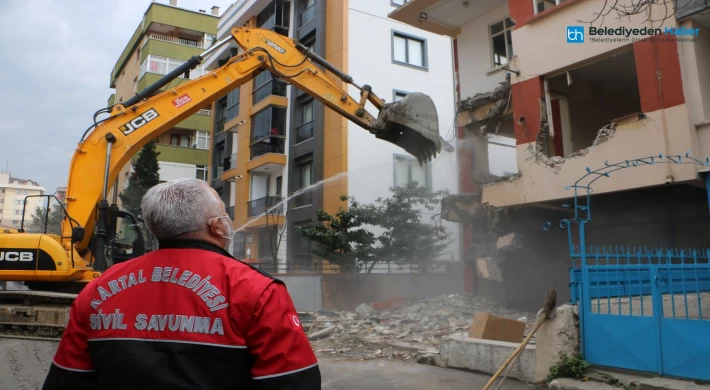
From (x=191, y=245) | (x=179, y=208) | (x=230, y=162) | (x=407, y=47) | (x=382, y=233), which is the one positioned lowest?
(x=191, y=245)

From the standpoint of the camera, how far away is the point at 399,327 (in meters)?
12.0

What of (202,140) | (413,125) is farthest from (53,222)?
(202,140)

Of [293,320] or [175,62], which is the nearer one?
[293,320]

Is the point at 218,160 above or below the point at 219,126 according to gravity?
below

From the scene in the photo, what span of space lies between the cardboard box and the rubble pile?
2.76ft

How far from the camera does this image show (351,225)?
1759cm

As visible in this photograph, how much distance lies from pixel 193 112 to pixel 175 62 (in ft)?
93.3

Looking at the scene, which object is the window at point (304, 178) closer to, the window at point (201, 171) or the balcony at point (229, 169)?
the balcony at point (229, 169)

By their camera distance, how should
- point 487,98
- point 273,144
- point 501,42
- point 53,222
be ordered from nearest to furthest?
point 487,98 < point 501,42 < point 53,222 < point 273,144

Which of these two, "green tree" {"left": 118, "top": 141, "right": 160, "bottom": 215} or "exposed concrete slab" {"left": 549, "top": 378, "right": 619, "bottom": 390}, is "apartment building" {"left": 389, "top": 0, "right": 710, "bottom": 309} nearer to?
"exposed concrete slab" {"left": 549, "top": 378, "right": 619, "bottom": 390}

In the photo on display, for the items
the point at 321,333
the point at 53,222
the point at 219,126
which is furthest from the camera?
the point at 219,126

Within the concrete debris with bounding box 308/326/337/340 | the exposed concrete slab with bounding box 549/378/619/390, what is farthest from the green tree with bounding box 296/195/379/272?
the exposed concrete slab with bounding box 549/378/619/390

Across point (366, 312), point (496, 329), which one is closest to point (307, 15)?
point (366, 312)

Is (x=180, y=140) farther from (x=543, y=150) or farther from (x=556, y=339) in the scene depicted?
(x=556, y=339)
